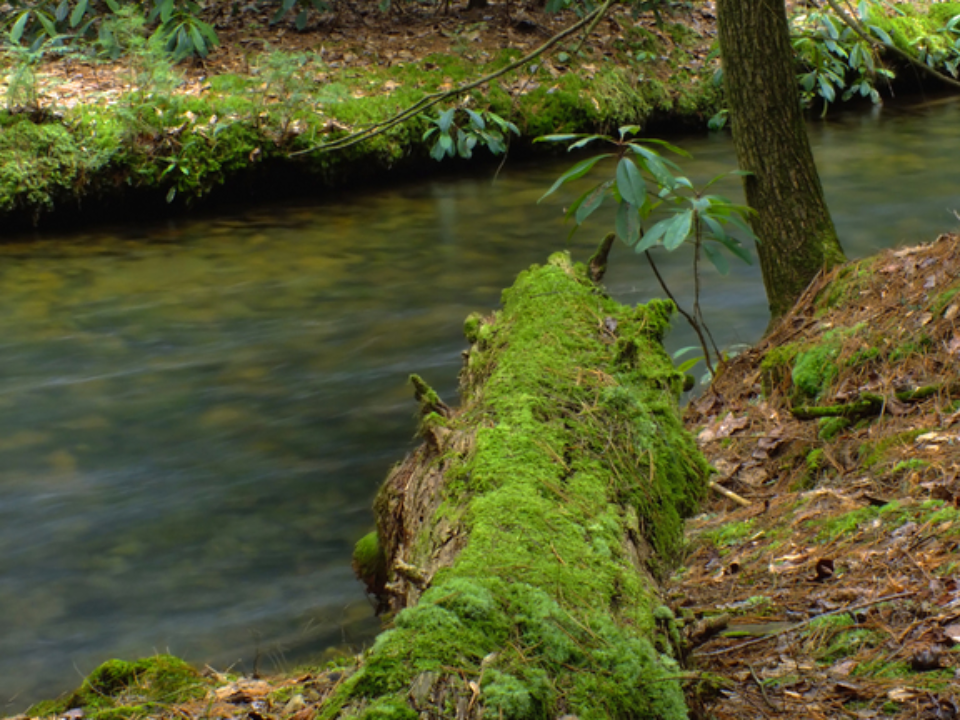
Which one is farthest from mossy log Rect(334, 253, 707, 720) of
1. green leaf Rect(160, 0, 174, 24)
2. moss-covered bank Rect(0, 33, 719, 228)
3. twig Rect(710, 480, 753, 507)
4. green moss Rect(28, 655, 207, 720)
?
green leaf Rect(160, 0, 174, 24)

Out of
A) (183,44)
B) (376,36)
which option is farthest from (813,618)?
(376,36)

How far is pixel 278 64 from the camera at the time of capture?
1082 centimetres

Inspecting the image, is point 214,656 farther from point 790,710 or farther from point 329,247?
point 329,247

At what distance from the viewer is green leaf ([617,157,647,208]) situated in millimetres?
3988

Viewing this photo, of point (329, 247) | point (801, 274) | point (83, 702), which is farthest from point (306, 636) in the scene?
point (329, 247)

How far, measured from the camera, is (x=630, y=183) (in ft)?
13.1

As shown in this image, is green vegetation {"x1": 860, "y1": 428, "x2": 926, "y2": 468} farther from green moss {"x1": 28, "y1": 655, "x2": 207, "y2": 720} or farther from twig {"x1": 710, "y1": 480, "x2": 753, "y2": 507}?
green moss {"x1": 28, "y1": 655, "x2": 207, "y2": 720}

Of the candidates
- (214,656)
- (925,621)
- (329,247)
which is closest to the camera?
(925,621)

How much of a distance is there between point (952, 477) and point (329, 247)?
7593 millimetres

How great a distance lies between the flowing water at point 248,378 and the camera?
440 centimetres

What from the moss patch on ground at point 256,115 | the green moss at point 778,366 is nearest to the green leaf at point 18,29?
the moss patch on ground at point 256,115

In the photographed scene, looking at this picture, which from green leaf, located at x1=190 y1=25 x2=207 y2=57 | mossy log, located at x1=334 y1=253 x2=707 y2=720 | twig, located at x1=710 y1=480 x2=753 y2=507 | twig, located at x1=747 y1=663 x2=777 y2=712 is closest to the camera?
mossy log, located at x1=334 y1=253 x2=707 y2=720

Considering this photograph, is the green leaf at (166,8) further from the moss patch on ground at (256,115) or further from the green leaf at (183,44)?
the moss patch on ground at (256,115)

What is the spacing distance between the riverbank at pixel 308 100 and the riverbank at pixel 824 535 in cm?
392
